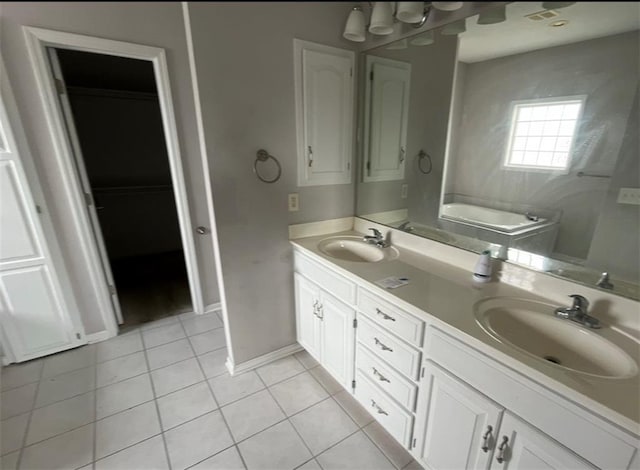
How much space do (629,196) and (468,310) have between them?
2.24 ft

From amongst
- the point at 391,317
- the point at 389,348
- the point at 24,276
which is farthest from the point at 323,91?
the point at 24,276

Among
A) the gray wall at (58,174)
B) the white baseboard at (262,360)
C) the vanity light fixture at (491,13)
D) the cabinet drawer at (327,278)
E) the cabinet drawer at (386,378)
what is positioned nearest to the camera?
the vanity light fixture at (491,13)

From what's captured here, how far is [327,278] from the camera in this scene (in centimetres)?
159

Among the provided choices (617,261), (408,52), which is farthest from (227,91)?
(617,261)

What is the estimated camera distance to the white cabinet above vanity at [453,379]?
2.43ft

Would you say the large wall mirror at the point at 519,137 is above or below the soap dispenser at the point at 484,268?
above

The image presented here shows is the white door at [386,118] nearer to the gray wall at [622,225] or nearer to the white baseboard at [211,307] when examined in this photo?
the gray wall at [622,225]

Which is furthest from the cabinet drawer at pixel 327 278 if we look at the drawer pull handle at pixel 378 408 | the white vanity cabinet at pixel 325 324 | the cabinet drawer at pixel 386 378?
the drawer pull handle at pixel 378 408

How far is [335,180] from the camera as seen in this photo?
1.78 metres

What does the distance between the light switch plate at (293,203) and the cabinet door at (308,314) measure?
0.42m

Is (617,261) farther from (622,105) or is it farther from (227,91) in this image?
(227,91)

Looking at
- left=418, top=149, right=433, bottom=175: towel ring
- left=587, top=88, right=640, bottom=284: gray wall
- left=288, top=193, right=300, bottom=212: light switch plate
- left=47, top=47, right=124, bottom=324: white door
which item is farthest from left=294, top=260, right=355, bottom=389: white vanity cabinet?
left=47, top=47, right=124, bottom=324: white door

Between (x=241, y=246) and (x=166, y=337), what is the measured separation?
48.1 inches

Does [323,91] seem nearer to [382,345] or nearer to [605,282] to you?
[382,345]
